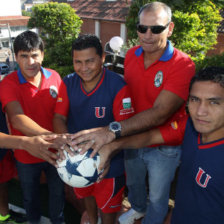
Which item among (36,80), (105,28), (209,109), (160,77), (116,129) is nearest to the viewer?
(209,109)

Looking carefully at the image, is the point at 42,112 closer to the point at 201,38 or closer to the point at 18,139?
the point at 18,139

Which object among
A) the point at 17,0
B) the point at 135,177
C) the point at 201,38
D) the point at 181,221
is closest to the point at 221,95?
the point at 181,221

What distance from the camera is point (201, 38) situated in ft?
39.5

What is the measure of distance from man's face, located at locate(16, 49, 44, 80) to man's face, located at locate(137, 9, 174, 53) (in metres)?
1.37

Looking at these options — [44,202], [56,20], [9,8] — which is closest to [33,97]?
[44,202]

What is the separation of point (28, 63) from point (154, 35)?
62.8 inches

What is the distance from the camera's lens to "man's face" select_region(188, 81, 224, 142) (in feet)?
5.91

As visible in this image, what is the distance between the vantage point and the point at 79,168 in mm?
2105

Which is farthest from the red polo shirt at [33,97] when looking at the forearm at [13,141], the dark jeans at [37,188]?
the forearm at [13,141]

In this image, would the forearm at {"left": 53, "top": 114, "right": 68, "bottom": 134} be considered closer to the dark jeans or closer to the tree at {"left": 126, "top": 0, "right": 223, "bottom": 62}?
the dark jeans

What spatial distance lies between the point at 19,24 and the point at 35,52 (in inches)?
1406

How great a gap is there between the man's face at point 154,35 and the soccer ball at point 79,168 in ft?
4.85

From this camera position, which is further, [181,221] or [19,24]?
[19,24]

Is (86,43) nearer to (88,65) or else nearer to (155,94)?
(88,65)
